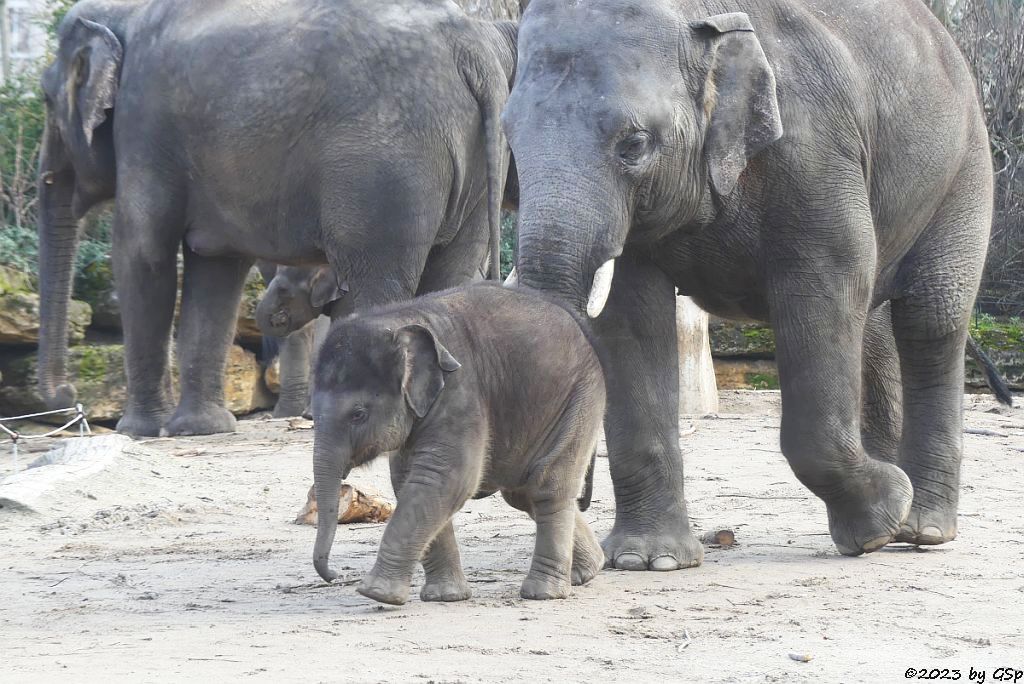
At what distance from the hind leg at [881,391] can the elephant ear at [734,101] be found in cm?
179

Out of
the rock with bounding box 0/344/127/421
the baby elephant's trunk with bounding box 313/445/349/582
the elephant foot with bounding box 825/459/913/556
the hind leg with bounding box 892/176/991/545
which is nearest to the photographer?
the baby elephant's trunk with bounding box 313/445/349/582

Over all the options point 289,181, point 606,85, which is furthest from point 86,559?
point 289,181

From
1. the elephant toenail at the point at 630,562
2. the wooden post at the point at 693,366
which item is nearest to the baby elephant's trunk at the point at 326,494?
the elephant toenail at the point at 630,562

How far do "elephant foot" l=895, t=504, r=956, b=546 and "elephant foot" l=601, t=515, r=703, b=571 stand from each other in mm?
858

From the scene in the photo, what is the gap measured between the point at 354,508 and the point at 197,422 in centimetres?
325

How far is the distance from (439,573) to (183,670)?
1.16 meters

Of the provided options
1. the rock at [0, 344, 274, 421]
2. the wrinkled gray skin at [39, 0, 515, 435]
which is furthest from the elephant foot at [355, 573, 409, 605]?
the rock at [0, 344, 274, 421]

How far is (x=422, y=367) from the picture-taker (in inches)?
185

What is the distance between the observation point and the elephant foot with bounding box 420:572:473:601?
4941mm

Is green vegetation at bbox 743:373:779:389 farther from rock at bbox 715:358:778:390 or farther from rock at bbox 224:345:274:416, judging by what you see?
rock at bbox 224:345:274:416

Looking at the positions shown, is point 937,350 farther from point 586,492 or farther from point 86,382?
point 86,382

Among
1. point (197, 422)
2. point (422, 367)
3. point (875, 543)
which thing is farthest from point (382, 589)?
point (197, 422)

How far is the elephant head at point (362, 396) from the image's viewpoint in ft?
15.3

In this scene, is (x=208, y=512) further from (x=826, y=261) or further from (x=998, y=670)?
(x=998, y=670)
